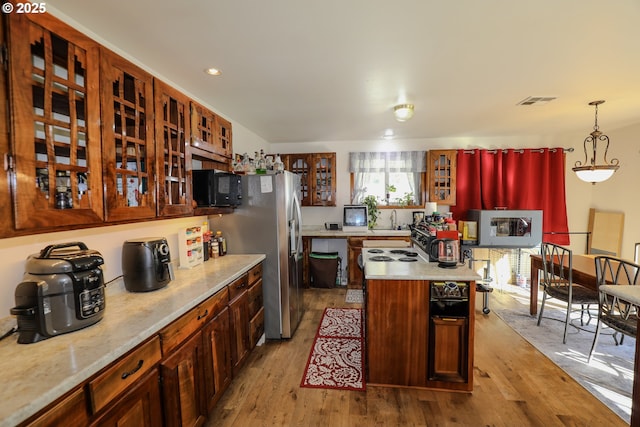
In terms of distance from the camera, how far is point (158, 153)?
5.78ft

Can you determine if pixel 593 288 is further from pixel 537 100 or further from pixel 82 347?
pixel 82 347

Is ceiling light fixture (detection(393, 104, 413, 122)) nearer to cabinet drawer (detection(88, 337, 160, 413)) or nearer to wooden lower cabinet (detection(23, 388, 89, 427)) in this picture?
cabinet drawer (detection(88, 337, 160, 413))

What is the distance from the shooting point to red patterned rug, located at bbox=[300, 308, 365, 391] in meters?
2.23

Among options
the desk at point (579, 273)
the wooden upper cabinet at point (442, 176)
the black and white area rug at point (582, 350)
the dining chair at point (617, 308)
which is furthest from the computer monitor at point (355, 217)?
the dining chair at point (617, 308)

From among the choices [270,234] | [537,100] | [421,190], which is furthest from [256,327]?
[537,100]

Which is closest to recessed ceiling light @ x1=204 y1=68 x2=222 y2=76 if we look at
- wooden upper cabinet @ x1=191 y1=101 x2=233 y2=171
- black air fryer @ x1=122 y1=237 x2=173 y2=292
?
wooden upper cabinet @ x1=191 y1=101 x2=233 y2=171

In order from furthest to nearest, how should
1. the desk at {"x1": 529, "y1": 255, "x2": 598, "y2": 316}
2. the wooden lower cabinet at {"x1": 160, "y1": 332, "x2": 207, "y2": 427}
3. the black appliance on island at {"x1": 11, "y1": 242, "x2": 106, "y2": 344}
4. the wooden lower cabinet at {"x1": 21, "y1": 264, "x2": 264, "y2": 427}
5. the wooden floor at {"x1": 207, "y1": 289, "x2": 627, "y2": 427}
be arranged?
1. the desk at {"x1": 529, "y1": 255, "x2": 598, "y2": 316}
2. the wooden floor at {"x1": 207, "y1": 289, "x2": 627, "y2": 427}
3. the wooden lower cabinet at {"x1": 160, "y1": 332, "x2": 207, "y2": 427}
4. the black appliance on island at {"x1": 11, "y1": 242, "x2": 106, "y2": 344}
5. the wooden lower cabinet at {"x1": 21, "y1": 264, "x2": 264, "y2": 427}

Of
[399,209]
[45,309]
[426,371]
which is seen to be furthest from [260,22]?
[399,209]

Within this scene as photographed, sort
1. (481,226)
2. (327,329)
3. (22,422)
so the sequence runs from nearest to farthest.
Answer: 1. (22,422)
2. (327,329)
3. (481,226)

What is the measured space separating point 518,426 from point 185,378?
6.82ft

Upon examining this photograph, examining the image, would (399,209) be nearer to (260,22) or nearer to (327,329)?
(327,329)

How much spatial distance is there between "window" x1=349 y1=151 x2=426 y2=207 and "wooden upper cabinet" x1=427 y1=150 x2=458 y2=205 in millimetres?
171

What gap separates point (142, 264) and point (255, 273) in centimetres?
103

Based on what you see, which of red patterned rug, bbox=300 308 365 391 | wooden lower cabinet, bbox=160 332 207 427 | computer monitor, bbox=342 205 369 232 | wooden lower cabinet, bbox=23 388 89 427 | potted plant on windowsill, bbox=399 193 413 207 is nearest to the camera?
wooden lower cabinet, bbox=23 388 89 427
